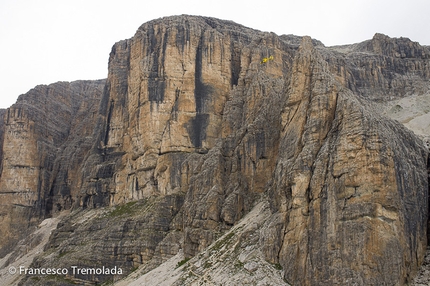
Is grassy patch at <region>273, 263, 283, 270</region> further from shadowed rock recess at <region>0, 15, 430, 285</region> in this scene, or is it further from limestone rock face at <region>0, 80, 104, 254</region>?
limestone rock face at <region>0, 80, 104, 254</region>

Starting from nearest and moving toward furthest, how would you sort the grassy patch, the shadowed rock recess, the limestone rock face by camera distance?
the shadowed rock recess → the grassy patch → the limestone rock face

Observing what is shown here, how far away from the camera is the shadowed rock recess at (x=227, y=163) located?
48.3 metres

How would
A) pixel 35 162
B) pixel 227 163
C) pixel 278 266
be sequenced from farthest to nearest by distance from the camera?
pixel 35 162, pixel 227 163, pixel 278 266

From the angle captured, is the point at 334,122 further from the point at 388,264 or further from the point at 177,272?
the point at 177,272

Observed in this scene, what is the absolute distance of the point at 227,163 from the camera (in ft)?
258

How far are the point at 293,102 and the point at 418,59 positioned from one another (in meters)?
67.3

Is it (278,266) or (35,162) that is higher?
(35,162)

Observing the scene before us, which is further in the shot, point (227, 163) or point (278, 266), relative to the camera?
point (227, 163)

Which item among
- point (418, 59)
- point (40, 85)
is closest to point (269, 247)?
point (418, 59)

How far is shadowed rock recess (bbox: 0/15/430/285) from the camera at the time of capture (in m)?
48.3

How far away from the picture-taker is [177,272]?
223ft

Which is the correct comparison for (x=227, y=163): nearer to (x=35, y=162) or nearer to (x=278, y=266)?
(x=278, y=266)

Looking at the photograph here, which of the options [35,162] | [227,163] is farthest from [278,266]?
[35,162]

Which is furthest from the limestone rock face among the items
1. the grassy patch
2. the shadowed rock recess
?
the grassy patch
